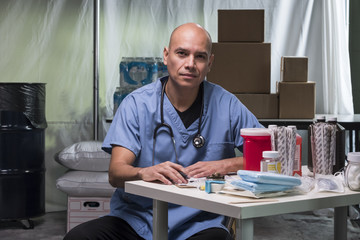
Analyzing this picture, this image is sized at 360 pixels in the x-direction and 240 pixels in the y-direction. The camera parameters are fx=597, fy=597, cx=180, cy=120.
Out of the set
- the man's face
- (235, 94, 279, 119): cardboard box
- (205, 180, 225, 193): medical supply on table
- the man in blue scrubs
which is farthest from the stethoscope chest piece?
(235, 94, 279, 119): cardboard box

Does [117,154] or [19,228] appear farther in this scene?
[19,228]

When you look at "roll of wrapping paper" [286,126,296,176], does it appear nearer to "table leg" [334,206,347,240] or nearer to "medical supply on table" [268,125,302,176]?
"medical supply on table" [268,125,302,176]

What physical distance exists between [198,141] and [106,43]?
2.65m

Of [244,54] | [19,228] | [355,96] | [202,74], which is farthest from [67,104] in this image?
[202,74]

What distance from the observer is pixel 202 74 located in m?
2.20

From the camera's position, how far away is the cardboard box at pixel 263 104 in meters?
4.02

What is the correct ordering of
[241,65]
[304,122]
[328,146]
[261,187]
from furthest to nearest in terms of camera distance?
[241,65] < [304,122] < [328,146] < [261,187]

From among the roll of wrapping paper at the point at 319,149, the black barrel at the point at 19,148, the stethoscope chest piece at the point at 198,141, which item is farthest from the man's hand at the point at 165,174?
the black barrel at the point at 19,148

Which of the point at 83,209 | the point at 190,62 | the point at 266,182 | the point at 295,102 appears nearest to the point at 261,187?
the point at 266,182

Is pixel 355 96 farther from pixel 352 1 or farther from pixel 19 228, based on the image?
pixel 19 228

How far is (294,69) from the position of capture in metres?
4.08

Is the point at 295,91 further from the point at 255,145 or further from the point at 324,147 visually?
the point at 255,145

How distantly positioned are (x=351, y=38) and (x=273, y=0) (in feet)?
2.32

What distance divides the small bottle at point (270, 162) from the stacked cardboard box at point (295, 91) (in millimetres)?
2381
